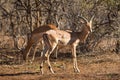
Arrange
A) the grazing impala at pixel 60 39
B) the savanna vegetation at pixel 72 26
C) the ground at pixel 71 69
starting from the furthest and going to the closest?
1. the savanna vegetation at pixel 72 26
2. the grazing impala at pixel 60 39
3. the ground at pixel 71 69

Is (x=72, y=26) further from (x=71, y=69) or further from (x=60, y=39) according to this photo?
(x=60, y=39)

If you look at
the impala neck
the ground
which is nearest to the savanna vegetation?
the ground

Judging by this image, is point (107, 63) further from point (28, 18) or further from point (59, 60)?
point (28, 18)

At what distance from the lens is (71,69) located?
12414 millimetres

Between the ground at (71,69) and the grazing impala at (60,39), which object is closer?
the ground at (71,69)

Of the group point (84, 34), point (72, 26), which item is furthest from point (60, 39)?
point (72, 26)

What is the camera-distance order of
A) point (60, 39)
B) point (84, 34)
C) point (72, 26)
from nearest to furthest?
point (60, 39) → point (84, 34) → point (72, 26)

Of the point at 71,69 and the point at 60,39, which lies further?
the point at 71,69

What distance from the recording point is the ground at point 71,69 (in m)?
10.4

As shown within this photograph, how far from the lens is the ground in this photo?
1043 cm

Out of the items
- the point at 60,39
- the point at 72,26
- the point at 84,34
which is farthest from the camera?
the point at 72,26

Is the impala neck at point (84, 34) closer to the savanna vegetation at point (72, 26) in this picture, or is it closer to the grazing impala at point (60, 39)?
the grazing impala at point (60, 39)

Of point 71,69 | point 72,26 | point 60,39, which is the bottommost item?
point 71,69

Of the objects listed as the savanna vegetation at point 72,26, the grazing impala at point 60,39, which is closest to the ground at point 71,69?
the savanna vegetation at point 72,26
